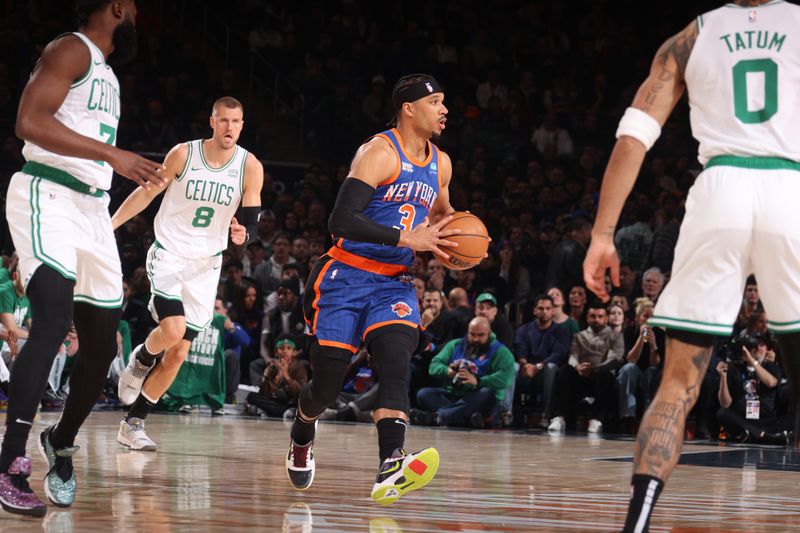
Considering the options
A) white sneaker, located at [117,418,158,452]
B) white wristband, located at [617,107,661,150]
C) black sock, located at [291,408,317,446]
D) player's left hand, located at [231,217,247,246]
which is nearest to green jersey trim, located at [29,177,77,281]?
black sock, located at [291,408,317,446]

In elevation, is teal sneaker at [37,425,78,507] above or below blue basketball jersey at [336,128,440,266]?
below

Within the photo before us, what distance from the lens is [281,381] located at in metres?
11.5

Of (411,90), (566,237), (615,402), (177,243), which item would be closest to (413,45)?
(566,237)

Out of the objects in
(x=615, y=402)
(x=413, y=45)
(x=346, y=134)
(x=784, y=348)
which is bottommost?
(x=615, y=402)

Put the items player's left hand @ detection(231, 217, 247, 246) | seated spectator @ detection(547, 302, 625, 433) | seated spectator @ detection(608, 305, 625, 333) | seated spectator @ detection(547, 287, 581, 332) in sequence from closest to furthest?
player's left hand @ detection(231, 217, 247, 246), seated spectator @ detection(547, 302, 625, 433), seated spectator @ detection(608, 305, 625, 333), seated spectator @ detection(547, 287, 581, 332)

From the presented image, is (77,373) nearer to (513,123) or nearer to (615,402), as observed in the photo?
(615,402)

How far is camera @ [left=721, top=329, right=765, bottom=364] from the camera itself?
9.71 metres

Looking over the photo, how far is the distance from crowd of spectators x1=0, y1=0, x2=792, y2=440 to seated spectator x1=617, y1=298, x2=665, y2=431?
0.7 inches

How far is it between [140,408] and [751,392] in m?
5.22

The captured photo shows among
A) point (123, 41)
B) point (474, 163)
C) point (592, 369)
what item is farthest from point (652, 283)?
point (123, 41)

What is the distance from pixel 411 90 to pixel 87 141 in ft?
5.70

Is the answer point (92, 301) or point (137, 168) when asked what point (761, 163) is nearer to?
point (137, 168)

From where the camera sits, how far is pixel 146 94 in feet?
51.3

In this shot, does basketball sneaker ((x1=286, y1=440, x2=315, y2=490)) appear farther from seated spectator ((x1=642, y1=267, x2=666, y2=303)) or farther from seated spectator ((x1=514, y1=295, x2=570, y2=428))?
seated spectator ((x1=642, y1=267, x2=666, y2=303))
